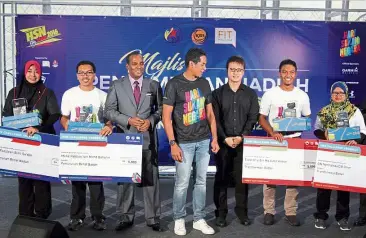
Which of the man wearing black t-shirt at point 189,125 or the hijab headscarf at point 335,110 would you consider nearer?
the man wearing black t-shirt at point 189,125

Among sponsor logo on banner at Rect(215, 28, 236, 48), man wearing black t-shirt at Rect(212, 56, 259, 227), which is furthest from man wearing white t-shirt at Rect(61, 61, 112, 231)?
sponsor logo on banner at Rect(215, 28, 236, 48)

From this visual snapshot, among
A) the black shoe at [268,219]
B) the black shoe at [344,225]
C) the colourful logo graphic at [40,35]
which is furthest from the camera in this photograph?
the colourful logo graphic at [40,35]

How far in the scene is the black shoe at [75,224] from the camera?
12.8ft

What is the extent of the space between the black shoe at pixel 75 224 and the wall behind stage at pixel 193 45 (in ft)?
6.43

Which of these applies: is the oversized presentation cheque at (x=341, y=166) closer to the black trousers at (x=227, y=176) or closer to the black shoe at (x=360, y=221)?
the black shoe at (x=360, y=221)

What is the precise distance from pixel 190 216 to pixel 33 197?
155cm

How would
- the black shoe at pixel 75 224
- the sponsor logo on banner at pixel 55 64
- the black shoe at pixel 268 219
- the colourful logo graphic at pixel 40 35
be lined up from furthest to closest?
1. the sponsor logo on banner at pixel 55 64
2. the colourful logo graphic at pixel 40 35
3. the black shoe at pixel 268 219
4. the black shoe at pixel 75 224

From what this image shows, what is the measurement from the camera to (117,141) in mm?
3707

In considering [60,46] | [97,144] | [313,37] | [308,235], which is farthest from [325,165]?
[60,46]

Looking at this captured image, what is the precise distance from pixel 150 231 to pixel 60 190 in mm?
1811

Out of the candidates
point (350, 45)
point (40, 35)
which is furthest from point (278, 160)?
point (40, 35)

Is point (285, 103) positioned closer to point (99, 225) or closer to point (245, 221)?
point (245, 221)

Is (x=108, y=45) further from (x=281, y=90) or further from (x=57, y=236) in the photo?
(x=57, y=236)

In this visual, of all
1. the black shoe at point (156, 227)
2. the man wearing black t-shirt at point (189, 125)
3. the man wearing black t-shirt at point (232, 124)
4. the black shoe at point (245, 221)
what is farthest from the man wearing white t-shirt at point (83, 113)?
the black shoe at point (245, 221)
